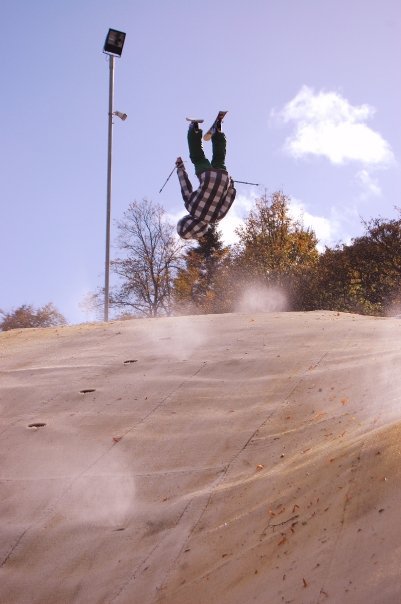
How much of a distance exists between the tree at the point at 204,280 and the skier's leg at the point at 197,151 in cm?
2108

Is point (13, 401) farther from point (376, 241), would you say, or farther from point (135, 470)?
point (376, 241)

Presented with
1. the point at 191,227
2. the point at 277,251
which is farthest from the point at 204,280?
the point at 191,227

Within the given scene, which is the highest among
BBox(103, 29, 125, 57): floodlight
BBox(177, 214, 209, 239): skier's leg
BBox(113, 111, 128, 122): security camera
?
BBox(103, 29, 125, 57): floodlight

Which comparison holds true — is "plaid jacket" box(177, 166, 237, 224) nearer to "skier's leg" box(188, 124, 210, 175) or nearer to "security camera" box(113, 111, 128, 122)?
"skier's leg" box(188, 124, 210, 175)

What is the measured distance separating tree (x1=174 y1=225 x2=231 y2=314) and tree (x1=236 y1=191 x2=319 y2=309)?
1465 millimetres

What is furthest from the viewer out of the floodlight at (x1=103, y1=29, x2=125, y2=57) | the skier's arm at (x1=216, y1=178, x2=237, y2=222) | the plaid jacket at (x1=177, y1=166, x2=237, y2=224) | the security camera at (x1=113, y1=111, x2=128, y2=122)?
the security camera at (x1=113, y1=111, x2=128, y2=122)

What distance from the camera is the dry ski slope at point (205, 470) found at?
386 centimetres

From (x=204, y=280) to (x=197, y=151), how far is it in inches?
1111

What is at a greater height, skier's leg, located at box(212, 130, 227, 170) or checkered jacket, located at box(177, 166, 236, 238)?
skier's leg, located at box(212, 130, 227, 170)

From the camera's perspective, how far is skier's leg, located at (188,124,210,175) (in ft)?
29.1

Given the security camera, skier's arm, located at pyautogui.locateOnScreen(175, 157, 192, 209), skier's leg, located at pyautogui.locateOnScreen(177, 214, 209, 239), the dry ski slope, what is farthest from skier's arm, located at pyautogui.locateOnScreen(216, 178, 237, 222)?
the security camera

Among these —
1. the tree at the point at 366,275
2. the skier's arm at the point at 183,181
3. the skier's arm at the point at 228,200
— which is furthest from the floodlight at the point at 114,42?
the tree at the point at 366,275

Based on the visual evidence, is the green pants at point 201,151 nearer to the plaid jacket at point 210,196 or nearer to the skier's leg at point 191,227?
the plaid jacket at point 210,196

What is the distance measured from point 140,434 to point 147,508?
1.39 m
